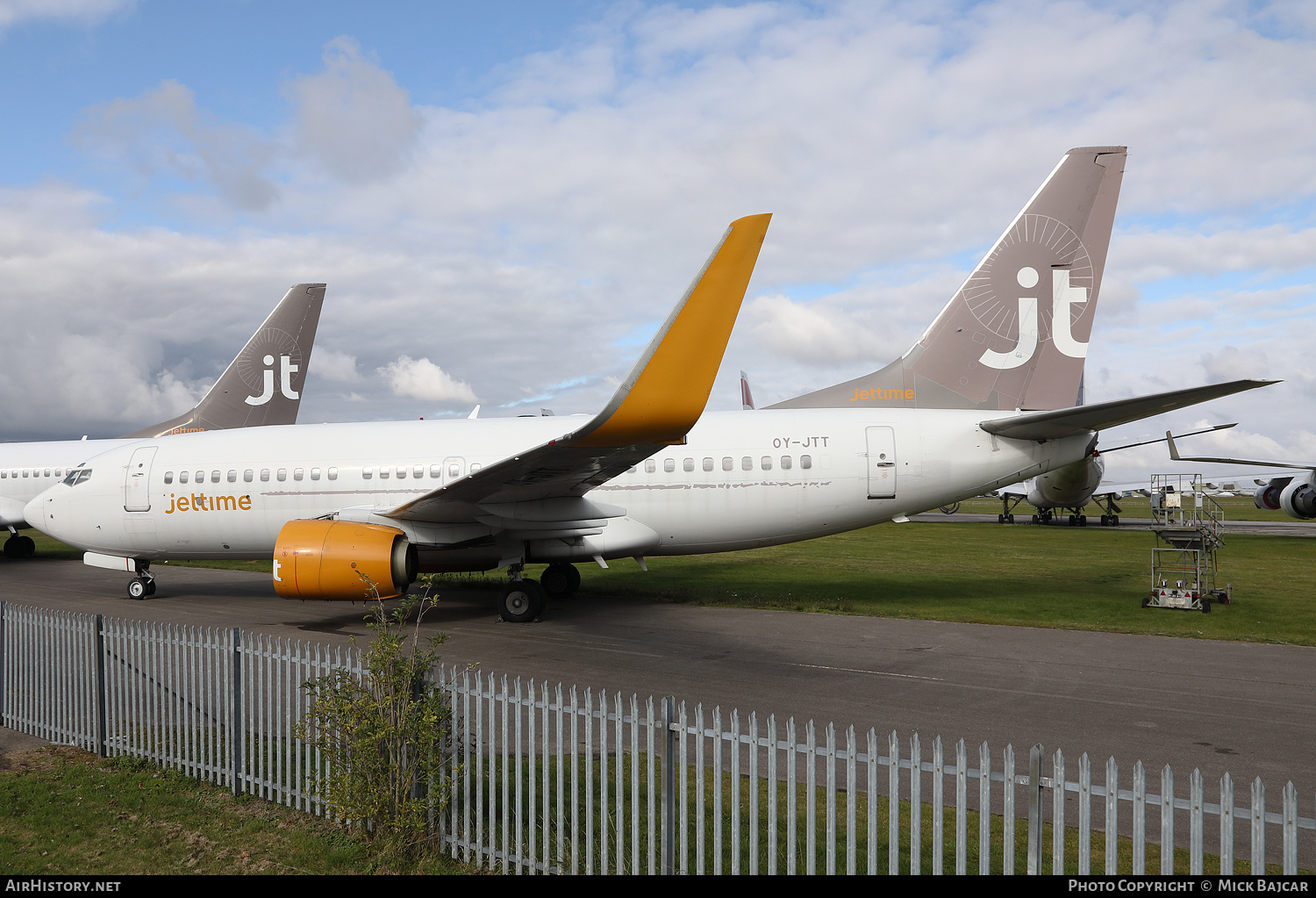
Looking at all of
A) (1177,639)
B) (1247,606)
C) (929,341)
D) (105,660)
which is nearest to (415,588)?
(105,660)

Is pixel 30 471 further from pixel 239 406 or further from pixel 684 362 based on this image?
pixel 684 362

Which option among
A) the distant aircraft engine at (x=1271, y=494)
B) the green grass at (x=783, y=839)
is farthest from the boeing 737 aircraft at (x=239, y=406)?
the distant aircraft engine at (x=1271, y=494)

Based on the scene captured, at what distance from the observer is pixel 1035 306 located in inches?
605

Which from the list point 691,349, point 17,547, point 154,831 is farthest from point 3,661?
point 17,547

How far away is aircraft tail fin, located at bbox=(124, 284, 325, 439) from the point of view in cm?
2694

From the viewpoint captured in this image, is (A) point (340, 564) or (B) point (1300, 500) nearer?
(A) point (340, 564)

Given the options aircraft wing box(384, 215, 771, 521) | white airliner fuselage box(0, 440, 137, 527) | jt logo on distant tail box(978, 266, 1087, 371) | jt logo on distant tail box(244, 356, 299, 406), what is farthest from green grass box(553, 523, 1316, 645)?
white airliner fuselage box(0, 440, 137, 527)

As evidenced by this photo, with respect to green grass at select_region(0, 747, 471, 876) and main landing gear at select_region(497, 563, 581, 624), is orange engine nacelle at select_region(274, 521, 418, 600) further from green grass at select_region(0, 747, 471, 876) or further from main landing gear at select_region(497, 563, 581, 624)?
green grass at select_region(0, 747, 471, 876)

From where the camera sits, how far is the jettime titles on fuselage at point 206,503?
16.1 m

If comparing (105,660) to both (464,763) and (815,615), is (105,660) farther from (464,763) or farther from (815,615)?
(815,615)

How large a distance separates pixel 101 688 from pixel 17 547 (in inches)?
1016

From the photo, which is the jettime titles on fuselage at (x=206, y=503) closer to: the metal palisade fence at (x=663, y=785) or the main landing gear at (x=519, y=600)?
the main landing gear at (x=519, y=600)

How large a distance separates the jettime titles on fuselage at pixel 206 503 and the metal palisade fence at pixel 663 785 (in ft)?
25.6

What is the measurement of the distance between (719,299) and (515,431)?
33.1ft
